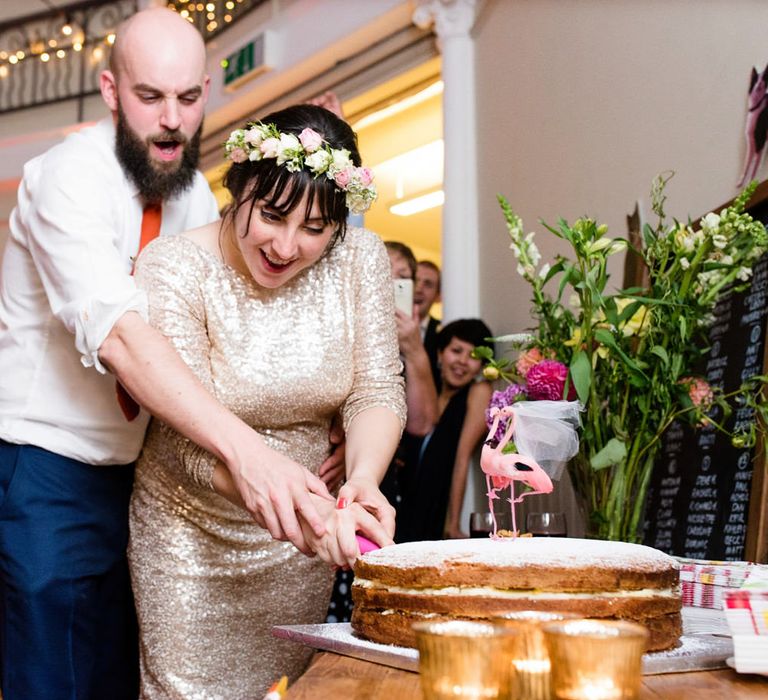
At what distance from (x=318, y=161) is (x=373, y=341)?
0.34 meters

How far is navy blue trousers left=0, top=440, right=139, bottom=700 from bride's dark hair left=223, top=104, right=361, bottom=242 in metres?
0.54

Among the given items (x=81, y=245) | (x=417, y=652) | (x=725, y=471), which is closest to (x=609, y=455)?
(x=725, y=471)

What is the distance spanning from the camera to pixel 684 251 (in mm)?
1594

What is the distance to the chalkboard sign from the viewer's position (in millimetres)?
1654

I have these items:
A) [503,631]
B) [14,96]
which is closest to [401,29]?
[503,631]

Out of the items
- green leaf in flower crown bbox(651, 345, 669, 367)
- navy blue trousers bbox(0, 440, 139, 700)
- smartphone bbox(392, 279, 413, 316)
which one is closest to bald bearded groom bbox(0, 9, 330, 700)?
navy blue trousers bbox(0, 440, 139, 700)

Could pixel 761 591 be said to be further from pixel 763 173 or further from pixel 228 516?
pixel 763 173

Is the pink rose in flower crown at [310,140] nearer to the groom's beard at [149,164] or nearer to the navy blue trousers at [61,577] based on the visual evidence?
the groom's beard at [149,164]

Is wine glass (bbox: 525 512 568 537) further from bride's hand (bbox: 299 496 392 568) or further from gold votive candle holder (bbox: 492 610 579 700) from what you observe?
gold votive candle holder (bbox: 492 610 579 700)

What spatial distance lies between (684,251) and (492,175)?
2346mm

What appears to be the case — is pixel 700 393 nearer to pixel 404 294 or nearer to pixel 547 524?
pixel 547 524

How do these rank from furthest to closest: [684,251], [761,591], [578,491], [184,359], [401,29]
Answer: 1. [401,29]
2. [578,491]
3. [684,251]
4. [184,359]
5. [761,591]

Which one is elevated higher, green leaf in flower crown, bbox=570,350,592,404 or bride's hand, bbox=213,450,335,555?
green leaf in flower crown, bbox=570,350,592,404

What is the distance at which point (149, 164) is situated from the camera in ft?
5.80
